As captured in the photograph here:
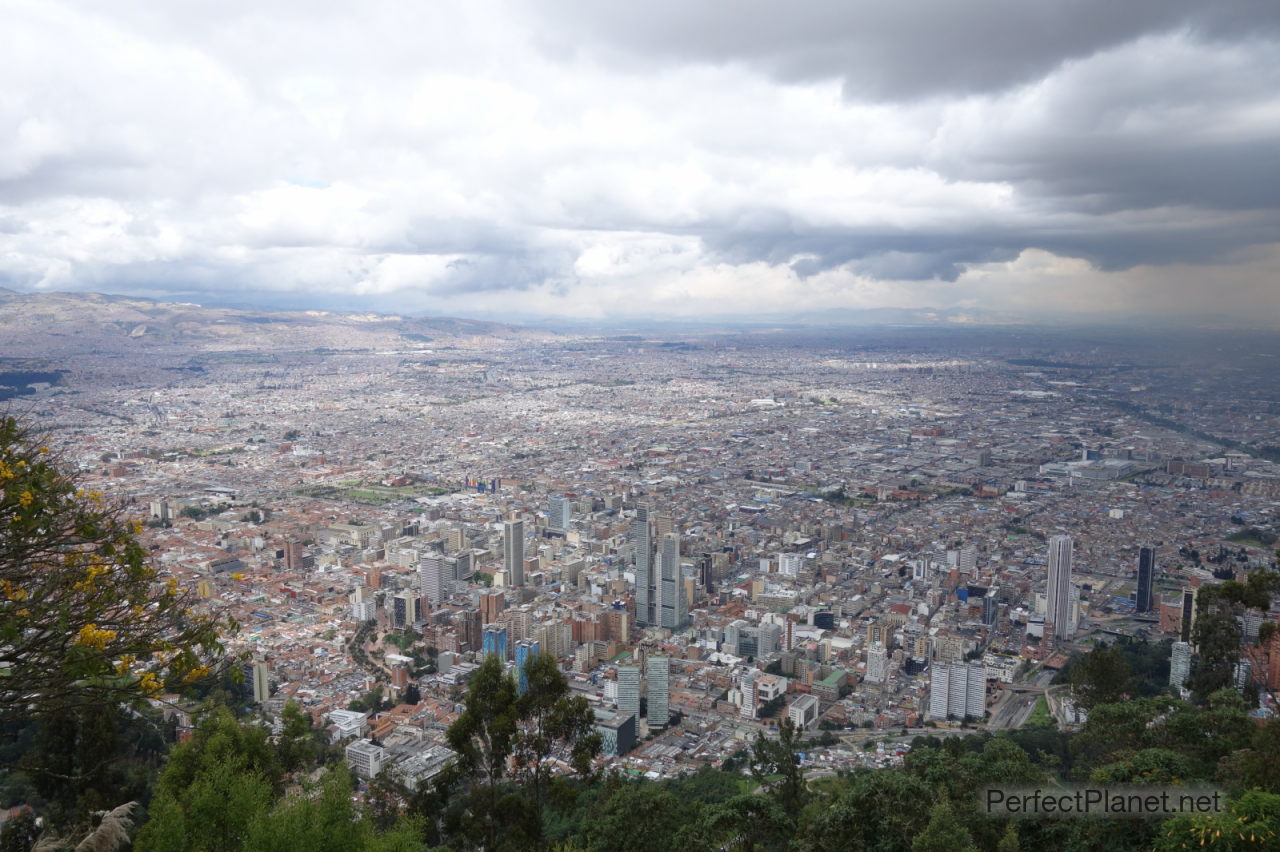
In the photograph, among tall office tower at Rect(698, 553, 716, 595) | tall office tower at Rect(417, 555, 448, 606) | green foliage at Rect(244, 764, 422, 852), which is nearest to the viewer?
green foliage at Rect(244, 764, 422, 852)

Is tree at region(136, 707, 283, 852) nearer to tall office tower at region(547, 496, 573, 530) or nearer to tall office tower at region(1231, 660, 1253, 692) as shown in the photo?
tall office tower at region(1231, 660, 1253, 692)

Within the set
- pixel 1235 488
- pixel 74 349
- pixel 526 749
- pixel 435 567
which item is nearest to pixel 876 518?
pixel 1235 488

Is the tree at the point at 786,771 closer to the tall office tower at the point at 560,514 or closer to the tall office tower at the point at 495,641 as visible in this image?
the tall office tower at the point at 495,641

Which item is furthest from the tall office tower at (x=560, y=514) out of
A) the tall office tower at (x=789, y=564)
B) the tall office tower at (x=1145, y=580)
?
the tall office tower at (x=1145, y=580)

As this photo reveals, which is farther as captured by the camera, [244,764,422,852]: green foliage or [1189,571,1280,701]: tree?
[1189,571,1280,701]: tree

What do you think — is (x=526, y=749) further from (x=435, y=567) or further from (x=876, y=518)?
(x=876, y=518)

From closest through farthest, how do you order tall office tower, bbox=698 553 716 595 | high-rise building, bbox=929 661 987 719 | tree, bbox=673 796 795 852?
1. tree, bbox=673 796 795 852
2. high-rise building, bbox=929 661 987 719
3. tall office tower, bbox=698 553 716 595

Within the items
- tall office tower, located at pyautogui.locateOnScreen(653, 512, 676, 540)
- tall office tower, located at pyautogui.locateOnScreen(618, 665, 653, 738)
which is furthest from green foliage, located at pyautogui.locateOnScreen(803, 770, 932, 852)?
tall office tower, located at pyautogui.locateOnScreen(653, 512, 676, 540)
